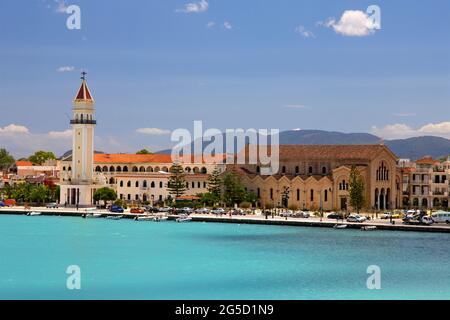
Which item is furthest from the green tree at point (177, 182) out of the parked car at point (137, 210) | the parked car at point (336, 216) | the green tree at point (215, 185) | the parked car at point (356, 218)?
the parked car at point (356, 218)

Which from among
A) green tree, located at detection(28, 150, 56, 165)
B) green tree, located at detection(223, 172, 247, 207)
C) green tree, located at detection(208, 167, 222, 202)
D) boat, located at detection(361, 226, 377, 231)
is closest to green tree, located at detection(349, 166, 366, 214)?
boat, located at detection(361, 226, 377, 231)

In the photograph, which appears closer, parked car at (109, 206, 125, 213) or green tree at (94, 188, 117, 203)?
parked car at (109, 206, 125, 213)

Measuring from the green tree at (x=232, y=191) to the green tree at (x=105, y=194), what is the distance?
41.1 ft

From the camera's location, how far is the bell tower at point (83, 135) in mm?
94125

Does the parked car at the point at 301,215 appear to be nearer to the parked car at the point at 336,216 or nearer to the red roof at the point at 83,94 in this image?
the parked car at the point at 336,216

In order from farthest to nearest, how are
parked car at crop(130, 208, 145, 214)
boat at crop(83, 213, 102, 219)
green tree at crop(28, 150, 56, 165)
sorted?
green tree at crop(28, 150, 56, 165), parked car at crop(130, 208, 145, 214), boat at crop(83, 213, 102, 219)

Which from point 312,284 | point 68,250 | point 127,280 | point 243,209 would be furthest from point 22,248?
point 243,209

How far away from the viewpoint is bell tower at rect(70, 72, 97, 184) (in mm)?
94125

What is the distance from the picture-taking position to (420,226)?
67.1 m

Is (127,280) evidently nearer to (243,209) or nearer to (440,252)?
(440,252)

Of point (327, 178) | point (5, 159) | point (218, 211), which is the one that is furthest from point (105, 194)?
point (5, 159)

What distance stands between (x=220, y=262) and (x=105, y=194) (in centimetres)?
4631

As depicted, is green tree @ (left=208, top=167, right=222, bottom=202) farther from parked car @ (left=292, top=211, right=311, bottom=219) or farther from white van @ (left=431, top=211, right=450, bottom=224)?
white van @ (left=431, top=211, right=450, bottom=224)

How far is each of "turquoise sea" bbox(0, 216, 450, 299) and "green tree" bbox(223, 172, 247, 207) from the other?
51.0 feet
